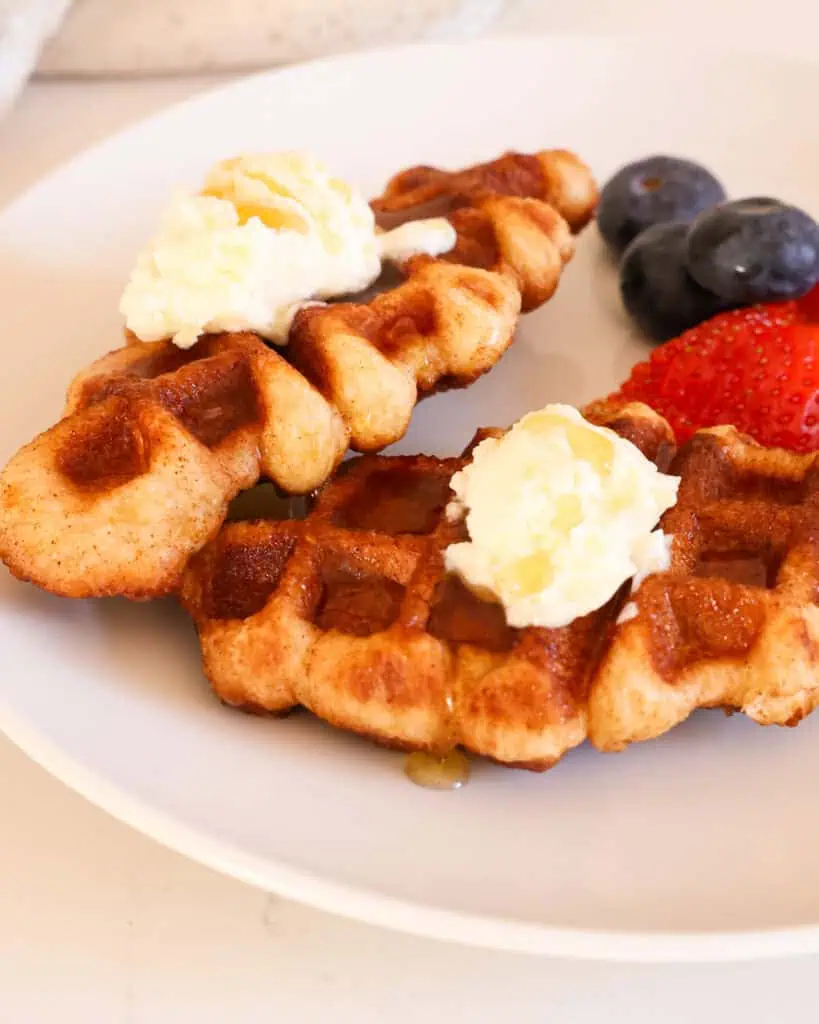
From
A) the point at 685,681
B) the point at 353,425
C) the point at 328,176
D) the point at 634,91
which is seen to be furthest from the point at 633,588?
the point at 634,91

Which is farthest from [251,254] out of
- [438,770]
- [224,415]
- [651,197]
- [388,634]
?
[651,197]

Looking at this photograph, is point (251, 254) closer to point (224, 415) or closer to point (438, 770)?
point (224, 415)

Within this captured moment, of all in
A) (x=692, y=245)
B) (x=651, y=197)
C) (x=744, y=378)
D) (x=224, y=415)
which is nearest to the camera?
(x=224, y=415)

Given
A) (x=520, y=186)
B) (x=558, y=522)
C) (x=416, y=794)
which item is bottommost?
(x=416, y=794)

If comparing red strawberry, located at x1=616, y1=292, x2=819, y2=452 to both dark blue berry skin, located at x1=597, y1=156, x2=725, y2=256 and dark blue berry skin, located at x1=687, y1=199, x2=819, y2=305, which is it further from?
dark blue berry skin, located at x1=597, y1=156, x2=725, y2=256

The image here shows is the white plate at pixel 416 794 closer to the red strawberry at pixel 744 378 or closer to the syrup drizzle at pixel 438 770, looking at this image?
the syrup drizzle at pixel 438 770

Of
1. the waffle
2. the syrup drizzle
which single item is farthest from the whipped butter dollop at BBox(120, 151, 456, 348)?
the syrup drizzle

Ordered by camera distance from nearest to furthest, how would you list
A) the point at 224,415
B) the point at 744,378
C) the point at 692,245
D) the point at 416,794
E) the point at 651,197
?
the point at 416,794
the point at 224,415
the point at 744,378
the point at 692,245
the point at 651,197

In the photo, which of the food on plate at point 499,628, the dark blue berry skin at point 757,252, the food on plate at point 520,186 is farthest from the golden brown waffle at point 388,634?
the food on plate at point 520,186
